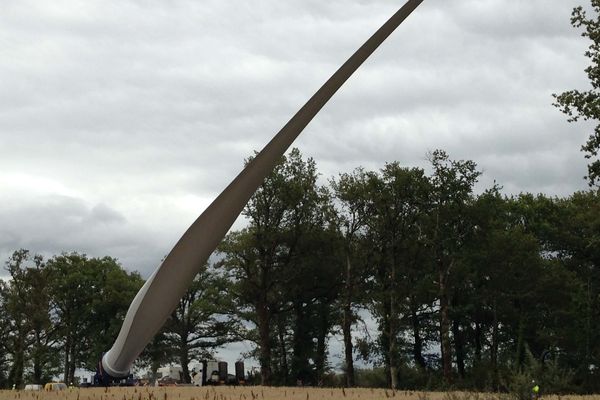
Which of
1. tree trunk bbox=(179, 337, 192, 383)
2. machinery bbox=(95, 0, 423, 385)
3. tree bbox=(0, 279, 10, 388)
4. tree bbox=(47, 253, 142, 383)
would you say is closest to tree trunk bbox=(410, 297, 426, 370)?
tree trunk bbox=(179, 337, 192, 383)

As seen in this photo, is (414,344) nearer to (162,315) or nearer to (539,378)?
(539,378)

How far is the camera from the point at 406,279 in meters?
51.8

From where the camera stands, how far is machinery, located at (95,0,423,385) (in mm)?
13516

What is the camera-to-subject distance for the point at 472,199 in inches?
2046

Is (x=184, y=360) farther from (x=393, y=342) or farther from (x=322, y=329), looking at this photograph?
(x=393, y=342)

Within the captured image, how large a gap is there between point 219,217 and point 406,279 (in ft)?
129

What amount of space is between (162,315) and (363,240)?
37701mm

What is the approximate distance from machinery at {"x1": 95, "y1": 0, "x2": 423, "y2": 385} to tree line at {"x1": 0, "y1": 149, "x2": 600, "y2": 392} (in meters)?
32.6

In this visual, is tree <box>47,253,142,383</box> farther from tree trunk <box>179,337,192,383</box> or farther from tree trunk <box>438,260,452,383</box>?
tree trunk <box>438,260,452,383</box>

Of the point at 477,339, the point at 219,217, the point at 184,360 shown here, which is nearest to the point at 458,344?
the point at 477,339

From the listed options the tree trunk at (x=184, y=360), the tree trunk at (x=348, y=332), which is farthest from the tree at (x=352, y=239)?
the tree trunk at (x=184, y=360)

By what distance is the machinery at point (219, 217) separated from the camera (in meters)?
13.5

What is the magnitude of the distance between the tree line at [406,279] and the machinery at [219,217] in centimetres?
3259

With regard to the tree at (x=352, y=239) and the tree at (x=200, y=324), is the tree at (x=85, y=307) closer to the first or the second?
the tree at (x=200, y=324)
